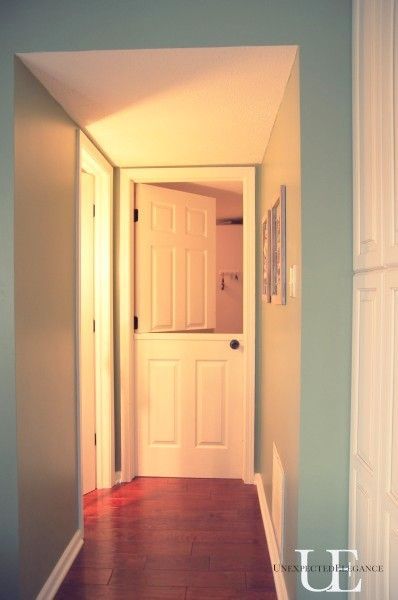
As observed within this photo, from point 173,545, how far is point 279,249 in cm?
162

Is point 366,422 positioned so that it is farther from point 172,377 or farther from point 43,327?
point 172,377

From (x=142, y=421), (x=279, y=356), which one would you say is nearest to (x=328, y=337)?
(x=279, y=356)

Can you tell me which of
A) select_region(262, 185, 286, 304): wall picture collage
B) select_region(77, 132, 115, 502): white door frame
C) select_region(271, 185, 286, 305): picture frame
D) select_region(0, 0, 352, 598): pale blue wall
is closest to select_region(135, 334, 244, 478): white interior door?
select_region(77, 132, 115, 502): white door frame

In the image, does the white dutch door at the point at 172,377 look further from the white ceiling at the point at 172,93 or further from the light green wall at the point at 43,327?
the light green wall at the point at 43,327

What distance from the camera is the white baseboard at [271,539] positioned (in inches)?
70.5

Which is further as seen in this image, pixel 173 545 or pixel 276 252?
pixel 173 545

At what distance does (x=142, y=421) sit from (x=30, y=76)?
227 centimetres

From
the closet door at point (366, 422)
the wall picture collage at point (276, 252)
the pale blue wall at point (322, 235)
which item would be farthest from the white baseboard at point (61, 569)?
the wall picture collage at point (276, 252)

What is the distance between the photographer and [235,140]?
2.41m

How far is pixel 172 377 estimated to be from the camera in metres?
3.09

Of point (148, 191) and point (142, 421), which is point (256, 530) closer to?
point (142, 421)

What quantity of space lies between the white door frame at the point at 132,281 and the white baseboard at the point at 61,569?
0.82 meters

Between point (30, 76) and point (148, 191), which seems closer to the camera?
point (30, 76)

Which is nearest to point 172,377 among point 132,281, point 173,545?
point 132,281
